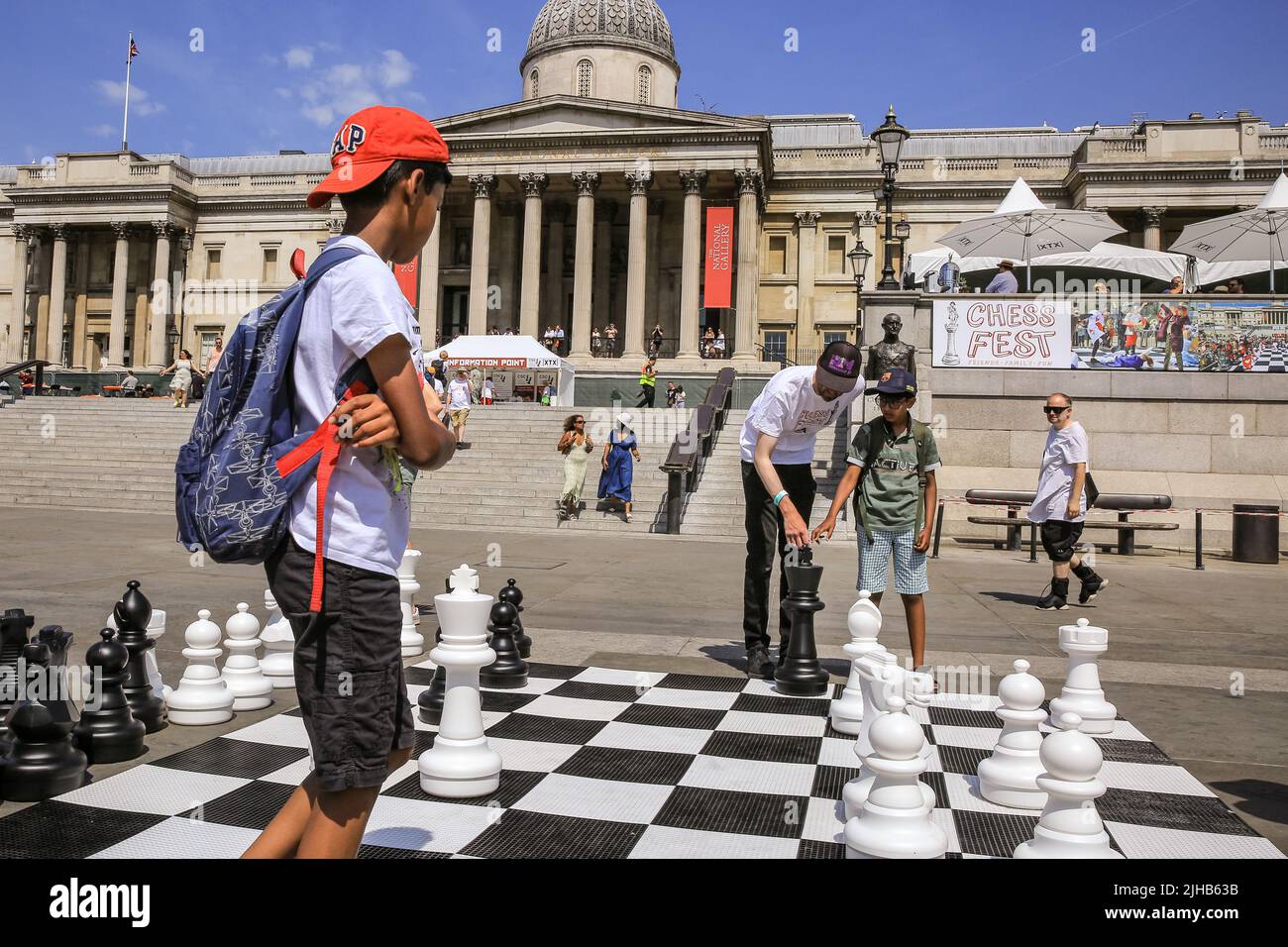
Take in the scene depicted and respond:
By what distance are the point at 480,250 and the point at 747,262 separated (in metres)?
12.2

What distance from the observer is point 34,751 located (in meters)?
3.25

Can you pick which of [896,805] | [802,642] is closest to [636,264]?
[802,642]

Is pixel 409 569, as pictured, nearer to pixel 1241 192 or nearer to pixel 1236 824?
pixel 1236 824

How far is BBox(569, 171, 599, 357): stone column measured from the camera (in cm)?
4294

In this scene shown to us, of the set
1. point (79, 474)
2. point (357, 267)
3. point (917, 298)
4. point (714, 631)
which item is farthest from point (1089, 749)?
point (79, 474)

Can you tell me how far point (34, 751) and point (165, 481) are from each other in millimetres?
17397

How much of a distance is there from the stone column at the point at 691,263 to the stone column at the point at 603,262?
6324mm

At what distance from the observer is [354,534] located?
80.6 inches

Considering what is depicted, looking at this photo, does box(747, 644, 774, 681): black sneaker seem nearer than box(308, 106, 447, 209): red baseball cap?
No

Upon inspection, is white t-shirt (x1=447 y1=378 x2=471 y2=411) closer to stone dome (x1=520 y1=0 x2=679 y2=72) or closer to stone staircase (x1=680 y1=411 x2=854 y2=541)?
stone staircase (x1=680 y1=411 x2=854 y2=541)

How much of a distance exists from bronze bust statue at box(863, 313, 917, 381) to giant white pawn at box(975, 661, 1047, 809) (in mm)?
12959

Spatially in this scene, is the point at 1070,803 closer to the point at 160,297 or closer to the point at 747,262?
the point at 747,262

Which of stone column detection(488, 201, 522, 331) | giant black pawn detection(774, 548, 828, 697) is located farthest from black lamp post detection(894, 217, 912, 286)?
stone column detection(488, 201, 522, 331)

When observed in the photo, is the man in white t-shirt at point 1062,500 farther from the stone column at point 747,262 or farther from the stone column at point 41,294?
the stone column at point 41,294
